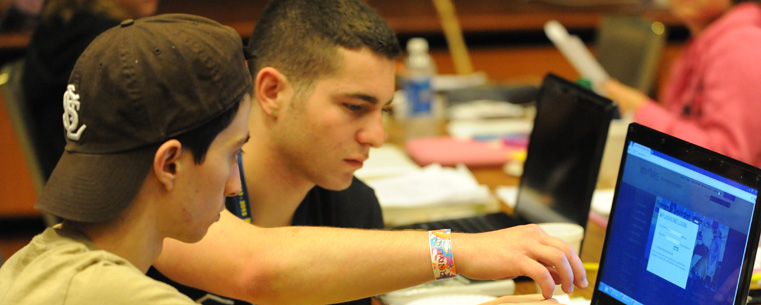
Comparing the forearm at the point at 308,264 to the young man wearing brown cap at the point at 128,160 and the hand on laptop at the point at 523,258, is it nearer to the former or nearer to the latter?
the hand on laptop at the point at 523,258

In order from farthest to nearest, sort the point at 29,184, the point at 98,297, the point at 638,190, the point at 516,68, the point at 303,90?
the point at 516,68
the point at 29,184
the point at 303,90
the point at 638,190
the point at 98,297

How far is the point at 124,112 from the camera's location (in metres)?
0.88

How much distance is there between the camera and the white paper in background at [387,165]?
7.27ft

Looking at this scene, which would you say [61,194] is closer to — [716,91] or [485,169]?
[485,169]

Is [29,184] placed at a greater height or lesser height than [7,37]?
lesser

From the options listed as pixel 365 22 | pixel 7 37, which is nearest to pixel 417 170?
pixel 365 22

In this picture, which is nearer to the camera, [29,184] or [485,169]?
[485,169]

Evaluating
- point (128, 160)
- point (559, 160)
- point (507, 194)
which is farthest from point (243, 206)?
point (507, 194)

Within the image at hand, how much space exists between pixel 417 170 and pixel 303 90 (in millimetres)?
857

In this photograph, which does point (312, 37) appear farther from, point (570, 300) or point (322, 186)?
point (570, 300)

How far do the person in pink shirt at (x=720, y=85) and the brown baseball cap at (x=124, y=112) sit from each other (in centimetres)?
169

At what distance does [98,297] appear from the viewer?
83 centimetres

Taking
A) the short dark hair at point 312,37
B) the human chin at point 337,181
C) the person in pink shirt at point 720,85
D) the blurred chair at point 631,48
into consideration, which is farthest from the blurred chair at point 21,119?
the blurred chair at point 631,48

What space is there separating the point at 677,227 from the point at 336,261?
495 millimetres
